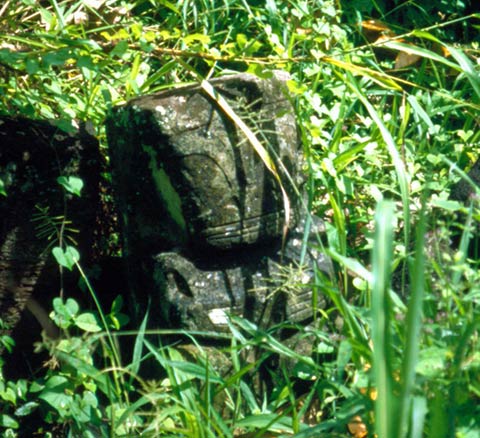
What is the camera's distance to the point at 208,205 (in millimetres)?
3064

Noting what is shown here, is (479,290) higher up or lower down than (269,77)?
lower down

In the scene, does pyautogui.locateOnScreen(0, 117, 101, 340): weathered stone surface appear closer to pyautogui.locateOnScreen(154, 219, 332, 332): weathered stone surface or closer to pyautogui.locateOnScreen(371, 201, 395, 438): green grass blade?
pyautogui.locateOnScreen(154, 219, 332, 332): weathered stone surface

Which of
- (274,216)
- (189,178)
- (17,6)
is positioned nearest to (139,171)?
(189,178)

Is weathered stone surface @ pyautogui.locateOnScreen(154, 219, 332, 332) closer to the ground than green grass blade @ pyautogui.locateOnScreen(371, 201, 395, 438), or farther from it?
closer to the ground

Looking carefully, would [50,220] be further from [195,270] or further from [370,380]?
[370,380]

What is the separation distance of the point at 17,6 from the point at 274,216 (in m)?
1.41

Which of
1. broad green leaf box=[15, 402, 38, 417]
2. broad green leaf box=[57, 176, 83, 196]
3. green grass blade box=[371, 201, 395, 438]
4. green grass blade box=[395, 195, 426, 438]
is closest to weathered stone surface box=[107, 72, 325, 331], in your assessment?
broad green leaf box=[57, 176, 83, 196]

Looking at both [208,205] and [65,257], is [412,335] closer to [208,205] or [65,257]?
[208,205]

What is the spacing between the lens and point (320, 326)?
3018 mm

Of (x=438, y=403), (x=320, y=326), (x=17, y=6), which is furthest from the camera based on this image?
(x=17, y=6)

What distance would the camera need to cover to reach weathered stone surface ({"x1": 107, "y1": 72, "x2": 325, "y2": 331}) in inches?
120

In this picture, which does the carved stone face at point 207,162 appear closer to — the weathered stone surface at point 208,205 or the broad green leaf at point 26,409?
the weathered stone surface at point 208,205

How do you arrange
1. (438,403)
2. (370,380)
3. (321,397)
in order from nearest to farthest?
1. (438,403)
2. (370,380)
3. (321,397)

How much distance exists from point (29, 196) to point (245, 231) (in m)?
0.71
